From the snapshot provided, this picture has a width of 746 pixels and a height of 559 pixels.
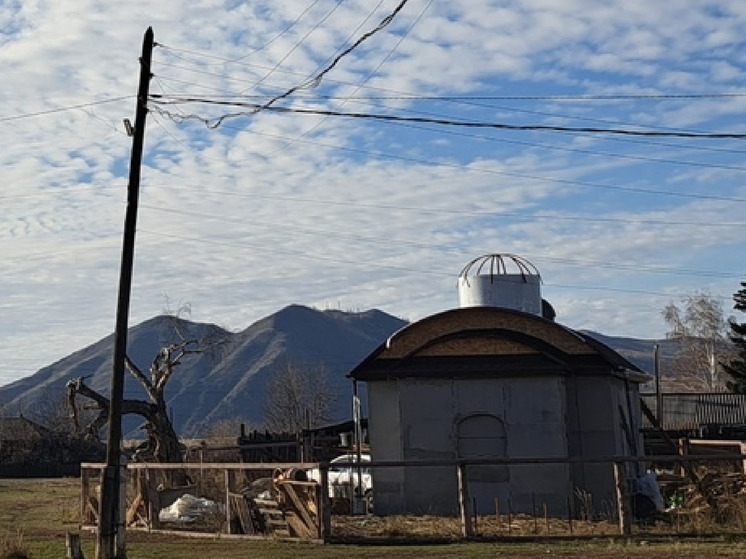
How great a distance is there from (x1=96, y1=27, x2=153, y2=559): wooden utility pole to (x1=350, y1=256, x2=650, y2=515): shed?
867 cm

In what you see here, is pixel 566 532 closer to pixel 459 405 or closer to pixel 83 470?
pixel 459 405

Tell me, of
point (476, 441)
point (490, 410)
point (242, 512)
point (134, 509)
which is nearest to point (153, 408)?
point (134, 509)

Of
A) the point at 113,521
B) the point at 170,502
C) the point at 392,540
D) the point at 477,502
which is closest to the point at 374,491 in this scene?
the point at 477,502

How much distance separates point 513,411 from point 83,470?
10181 mm

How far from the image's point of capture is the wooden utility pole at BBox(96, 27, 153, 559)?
19.4m

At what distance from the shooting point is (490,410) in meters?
27.3

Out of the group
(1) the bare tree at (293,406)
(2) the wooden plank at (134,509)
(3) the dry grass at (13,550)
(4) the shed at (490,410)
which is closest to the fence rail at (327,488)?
(2) the wooden plank at (134,509)

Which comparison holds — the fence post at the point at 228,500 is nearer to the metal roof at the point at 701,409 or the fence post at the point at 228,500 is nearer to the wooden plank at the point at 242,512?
the wooden plank at the point at 242,512

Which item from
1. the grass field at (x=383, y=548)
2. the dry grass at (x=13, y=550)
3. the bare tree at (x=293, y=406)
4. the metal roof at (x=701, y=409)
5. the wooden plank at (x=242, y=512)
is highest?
the bare tree at (x=293, y=406)

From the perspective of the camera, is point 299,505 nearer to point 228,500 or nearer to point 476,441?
point 228,500

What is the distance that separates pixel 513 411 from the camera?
89.4 feet

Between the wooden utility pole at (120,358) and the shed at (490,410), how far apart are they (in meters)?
8.67

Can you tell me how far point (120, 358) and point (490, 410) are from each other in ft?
33.7

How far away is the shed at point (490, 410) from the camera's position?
27.0 meters
